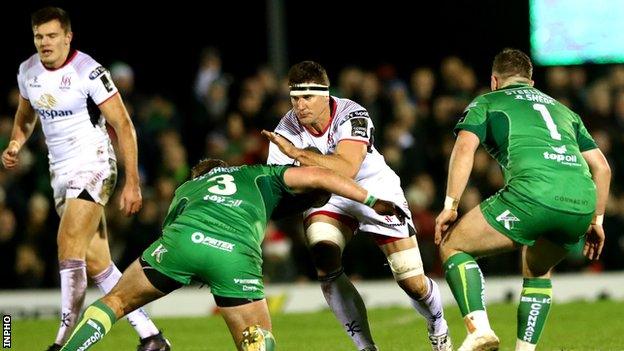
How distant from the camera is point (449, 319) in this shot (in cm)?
1390

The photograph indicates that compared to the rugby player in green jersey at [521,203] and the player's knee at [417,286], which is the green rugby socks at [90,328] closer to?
the rugby player in green jersey at [521,203]

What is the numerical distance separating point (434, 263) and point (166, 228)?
883 cm

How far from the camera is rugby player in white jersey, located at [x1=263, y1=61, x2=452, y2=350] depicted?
9539 millimetres

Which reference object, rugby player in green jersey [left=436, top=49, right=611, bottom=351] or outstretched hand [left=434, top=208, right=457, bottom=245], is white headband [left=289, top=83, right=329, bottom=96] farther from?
outstretched hand [left=434, top=208, right=457, bottom=245]

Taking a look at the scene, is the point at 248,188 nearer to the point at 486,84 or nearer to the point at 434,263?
the point at 434,263

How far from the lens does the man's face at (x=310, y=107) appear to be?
956cm

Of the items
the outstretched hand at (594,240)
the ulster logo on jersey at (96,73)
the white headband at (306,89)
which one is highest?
the ulster logo on jersey at (96,73)

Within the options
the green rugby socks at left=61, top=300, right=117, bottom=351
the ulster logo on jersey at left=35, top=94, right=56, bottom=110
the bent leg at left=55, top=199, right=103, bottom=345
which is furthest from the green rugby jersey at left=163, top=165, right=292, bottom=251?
the ulster logo on jersey at left=35, top=94, right=56, bottom=110

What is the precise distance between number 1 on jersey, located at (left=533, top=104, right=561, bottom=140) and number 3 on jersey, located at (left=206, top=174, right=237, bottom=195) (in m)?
2.17

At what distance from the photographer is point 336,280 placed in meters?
9.72

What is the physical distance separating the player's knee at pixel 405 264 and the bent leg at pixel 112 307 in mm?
2268

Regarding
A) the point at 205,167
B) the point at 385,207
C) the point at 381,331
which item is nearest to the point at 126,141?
the point at 205,167

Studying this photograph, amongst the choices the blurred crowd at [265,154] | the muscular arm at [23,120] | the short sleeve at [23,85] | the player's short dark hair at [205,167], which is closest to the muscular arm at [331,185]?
the player's short dark hair at [205,167]

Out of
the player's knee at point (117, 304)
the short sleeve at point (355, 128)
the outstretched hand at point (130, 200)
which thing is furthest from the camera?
the outstretched hand at point (130, 200)
